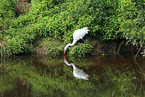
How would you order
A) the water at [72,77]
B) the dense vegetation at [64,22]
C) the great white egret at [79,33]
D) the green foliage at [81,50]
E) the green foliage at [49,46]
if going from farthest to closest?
the green foliage at [49,46] → the dense vegetation at [64,22] → the green foliage at [81,50] → the great white egret at [79,33] → the water at [72,77]

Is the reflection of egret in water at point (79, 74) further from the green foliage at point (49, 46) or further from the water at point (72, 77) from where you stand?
the green foliage at point (49, 46)

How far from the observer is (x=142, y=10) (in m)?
7.11

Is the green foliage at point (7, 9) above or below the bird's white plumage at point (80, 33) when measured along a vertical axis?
above

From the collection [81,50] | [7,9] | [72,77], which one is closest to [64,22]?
[81,50]

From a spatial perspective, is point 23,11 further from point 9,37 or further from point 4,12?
point 9,37

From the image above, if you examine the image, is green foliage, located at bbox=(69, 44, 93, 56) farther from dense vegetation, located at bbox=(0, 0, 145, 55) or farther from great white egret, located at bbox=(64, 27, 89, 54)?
great white egret, located at bbox=(64, 27, 89, 54)

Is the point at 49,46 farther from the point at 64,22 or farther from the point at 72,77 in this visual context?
the point at 72,77

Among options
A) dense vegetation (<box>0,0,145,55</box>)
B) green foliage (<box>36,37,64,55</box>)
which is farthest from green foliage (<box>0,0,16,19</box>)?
green foliage (<box>36,37,64,55</box>)

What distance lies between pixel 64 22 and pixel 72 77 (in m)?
4.13

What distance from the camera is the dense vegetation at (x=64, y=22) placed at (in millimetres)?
9969

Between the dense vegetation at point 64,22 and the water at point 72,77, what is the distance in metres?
1.09

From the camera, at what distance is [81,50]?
978 centimetres

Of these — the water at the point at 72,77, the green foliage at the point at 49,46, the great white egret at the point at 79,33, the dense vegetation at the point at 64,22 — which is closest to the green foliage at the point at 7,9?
the dense vegetation at the point at 64,22

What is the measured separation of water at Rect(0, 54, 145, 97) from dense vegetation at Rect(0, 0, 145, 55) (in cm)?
109
